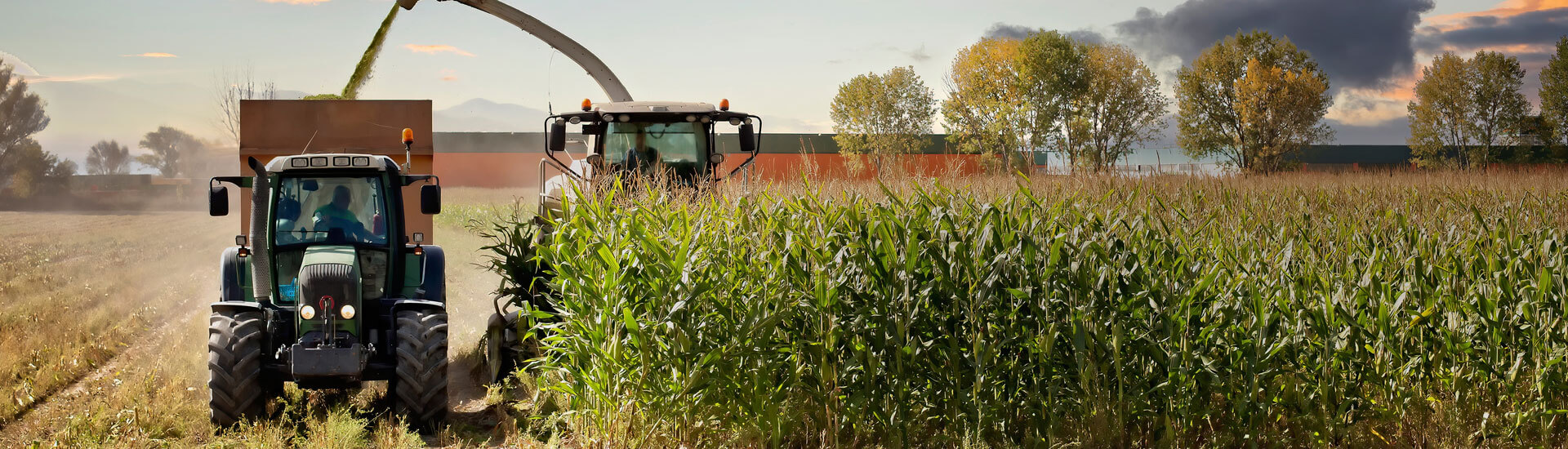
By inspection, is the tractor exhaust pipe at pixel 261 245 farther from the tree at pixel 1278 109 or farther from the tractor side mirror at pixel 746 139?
the tree at pixel 1278 109

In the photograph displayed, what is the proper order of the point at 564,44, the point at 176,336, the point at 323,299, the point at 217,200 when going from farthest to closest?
the point at 564,44 < the point at 176,336 < the point at 217,200 < the point at 323,299

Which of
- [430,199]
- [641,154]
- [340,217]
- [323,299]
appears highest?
[641,154]

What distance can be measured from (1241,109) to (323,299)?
123 feet

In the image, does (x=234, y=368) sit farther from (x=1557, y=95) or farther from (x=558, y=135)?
(x=1557, y=95)

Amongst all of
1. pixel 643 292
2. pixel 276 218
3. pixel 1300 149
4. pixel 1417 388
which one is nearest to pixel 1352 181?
pixel 1417 388

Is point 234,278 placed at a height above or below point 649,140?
below

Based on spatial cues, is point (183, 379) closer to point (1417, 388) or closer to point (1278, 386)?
point (1278, 386)

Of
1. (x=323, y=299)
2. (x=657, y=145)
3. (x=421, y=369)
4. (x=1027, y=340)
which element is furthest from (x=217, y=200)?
(x=657, y=145)

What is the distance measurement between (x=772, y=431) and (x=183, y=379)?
17.2 ft

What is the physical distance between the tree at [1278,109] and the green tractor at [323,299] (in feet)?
119

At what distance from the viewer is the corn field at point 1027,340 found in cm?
457

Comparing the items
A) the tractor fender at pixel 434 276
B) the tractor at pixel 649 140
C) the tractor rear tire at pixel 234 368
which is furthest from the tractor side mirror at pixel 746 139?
the tractor rear tire at pixel 234 368

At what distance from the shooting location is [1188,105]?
38531mm

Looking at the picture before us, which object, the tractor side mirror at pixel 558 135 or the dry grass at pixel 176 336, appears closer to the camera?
the dry grass at pixel 176 336
